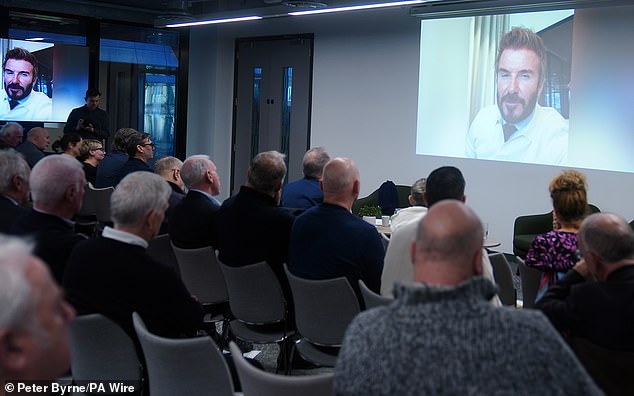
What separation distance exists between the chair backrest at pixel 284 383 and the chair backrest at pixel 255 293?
1.70 metres

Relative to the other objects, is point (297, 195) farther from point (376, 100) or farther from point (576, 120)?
point (376, 100)

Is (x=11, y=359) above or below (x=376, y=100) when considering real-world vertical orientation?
below

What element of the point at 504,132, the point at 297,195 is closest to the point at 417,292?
the point at 297,195

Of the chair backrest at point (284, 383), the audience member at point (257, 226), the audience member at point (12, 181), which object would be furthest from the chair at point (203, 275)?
the chair backrest at point (284, 383)

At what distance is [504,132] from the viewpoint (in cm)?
845

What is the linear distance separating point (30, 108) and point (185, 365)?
9601mm

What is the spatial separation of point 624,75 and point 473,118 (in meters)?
1.90

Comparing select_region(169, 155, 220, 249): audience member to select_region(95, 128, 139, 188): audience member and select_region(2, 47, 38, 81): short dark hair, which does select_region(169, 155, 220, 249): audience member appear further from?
select_region(2, 47, 38, 81): short dark hair

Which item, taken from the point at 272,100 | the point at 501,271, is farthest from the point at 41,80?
the point at 501,271

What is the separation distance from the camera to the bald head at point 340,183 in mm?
4031

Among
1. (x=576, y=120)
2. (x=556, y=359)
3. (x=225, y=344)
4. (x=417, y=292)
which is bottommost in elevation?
(x=225, y=344)

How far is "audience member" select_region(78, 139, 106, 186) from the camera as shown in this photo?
7.95m

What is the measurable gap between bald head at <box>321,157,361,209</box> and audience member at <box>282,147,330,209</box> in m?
1.68

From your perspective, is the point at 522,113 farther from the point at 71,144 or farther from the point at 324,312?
the point at 324,312
